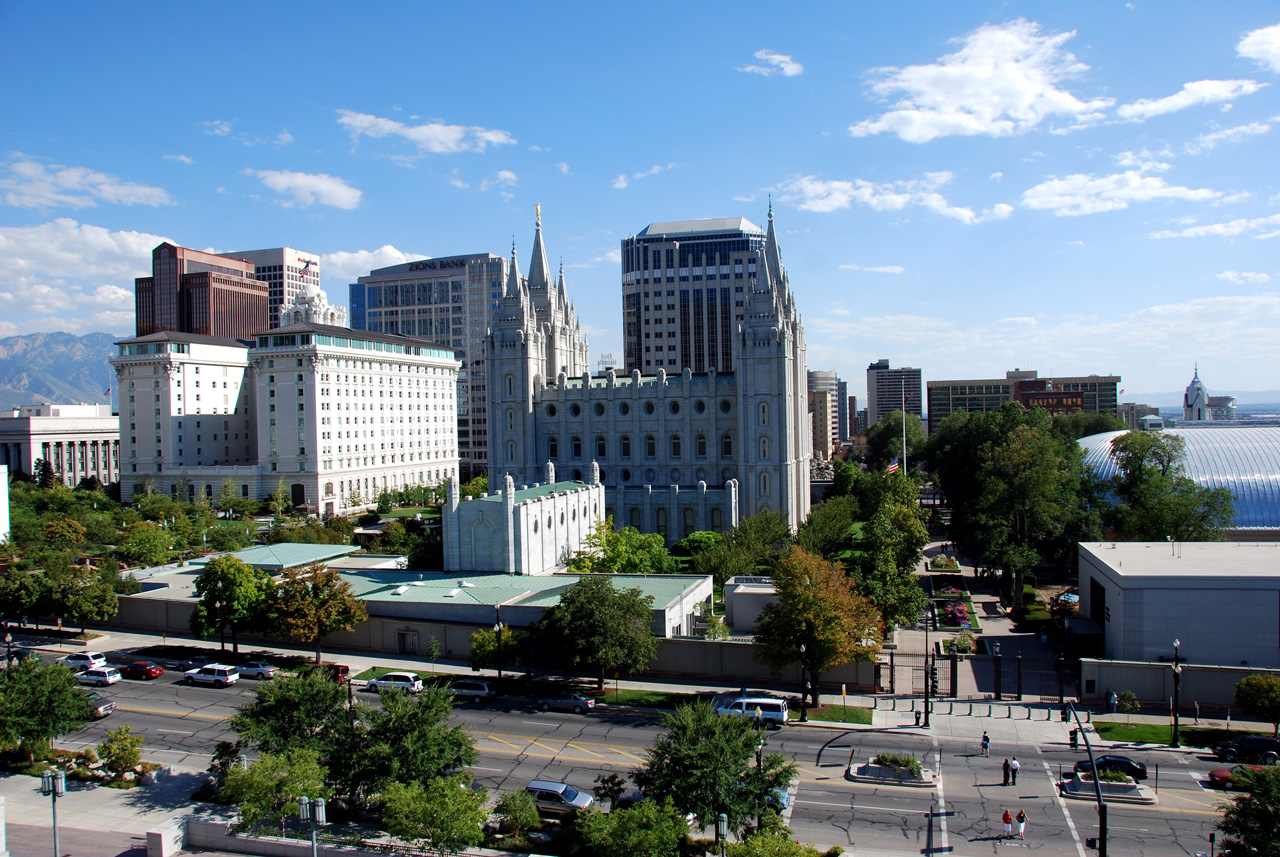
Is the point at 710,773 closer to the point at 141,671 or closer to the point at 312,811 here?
the point at 312,811

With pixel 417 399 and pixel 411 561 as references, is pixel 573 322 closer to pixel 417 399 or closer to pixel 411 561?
pixel 417 399

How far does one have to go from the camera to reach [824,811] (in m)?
30.2

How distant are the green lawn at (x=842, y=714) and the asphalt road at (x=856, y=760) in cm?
148

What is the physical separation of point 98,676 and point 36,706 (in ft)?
44.4

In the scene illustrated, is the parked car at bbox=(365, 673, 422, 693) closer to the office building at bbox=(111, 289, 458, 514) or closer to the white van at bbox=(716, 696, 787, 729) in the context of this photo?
the white van at bbox=(716, 696, 787, 729)

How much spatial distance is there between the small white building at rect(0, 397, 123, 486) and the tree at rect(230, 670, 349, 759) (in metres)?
129

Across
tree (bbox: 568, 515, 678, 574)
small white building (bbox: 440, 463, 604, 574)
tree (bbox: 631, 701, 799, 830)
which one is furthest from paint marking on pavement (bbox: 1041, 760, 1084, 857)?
small white building (bbox: 440, 463, 604, 574)

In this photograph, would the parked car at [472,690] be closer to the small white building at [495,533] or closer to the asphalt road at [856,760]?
the asphalt road at [856,760]

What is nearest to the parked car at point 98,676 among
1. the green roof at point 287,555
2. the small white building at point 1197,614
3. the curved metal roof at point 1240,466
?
the green roof at point 287,555

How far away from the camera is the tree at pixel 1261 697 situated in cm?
3678

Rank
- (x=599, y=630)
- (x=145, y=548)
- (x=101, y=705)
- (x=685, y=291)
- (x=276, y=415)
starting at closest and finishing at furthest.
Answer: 1. (x=101, y=705)
2. (x=599, y=630)
3. (x=145, y=548)
4. (x=276, y=415)
5. (x=685, y=291)

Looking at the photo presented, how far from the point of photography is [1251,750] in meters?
34.3

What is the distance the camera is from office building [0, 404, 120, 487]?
13375cm

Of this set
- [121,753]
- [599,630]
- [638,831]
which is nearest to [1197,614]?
[599,630]
